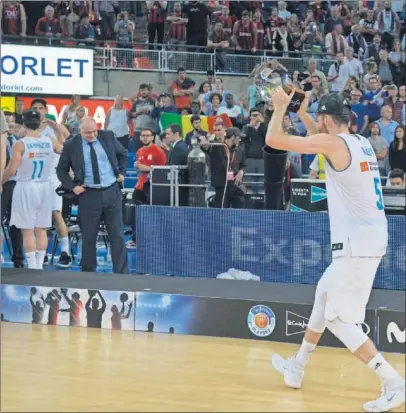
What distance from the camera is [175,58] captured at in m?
19.4

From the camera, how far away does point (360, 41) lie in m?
19.3

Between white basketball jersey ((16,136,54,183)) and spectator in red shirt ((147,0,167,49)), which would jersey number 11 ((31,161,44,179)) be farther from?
spectator in red shirt ((147,0,167,49))

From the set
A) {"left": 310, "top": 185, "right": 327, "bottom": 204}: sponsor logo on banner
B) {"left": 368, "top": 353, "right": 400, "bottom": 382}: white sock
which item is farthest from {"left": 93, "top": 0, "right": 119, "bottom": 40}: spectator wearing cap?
{"left": 368, "top": 353, "right": 400, "bottom": 382}: white sock

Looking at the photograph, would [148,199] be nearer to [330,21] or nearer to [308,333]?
[308,333]

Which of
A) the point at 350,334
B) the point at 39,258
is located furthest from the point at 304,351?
the point at 39,258

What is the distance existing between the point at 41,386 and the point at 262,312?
2.29m

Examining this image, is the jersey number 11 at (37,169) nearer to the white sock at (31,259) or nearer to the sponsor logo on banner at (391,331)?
the white sock at (31,259)

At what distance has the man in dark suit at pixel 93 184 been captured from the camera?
10.5 m

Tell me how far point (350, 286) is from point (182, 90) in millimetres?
12429

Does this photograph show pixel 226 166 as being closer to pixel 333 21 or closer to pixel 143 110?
pixel 143 110

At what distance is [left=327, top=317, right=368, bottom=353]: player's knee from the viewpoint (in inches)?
249

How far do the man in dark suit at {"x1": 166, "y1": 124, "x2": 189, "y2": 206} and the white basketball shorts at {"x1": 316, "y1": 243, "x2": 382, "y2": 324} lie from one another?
6.03 metres

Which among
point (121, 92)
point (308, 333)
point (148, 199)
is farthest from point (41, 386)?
point (121, 92)

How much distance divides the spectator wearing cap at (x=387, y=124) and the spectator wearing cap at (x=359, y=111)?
0.59 m
